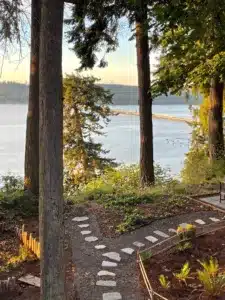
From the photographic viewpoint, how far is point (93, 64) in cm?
780

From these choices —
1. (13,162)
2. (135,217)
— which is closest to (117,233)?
(135,217)

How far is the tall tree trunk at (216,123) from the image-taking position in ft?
32.6

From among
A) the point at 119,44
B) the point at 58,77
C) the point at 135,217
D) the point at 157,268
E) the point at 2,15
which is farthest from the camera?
the point at 119,44

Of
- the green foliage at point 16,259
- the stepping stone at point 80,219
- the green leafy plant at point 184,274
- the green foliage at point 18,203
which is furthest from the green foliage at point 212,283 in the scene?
the green foliage at point 18,203

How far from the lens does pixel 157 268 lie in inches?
161

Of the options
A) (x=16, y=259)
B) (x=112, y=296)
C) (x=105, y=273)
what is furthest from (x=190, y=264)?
(x=16, y=259)

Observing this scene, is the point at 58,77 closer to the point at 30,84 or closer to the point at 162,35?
the point at 30,84

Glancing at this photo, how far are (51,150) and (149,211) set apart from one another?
3.46 m

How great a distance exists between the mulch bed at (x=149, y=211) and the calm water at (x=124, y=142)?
732cm

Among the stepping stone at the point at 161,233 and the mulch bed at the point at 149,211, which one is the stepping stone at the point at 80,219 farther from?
the stepping stone at the point at 161,233

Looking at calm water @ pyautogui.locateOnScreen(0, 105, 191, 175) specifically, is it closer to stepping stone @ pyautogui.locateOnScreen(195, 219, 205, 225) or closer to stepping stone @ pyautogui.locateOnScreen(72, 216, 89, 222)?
stepping stone @ pyautogui.locateOnScreen(72, 216, 89, 222)

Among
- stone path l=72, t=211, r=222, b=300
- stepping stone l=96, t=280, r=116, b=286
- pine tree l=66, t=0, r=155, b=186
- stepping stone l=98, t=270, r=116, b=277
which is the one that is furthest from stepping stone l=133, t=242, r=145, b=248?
pine tree l=66, t=0, r=155, b=186

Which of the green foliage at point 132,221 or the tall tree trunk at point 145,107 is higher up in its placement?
the tall tree trunk at point 145,107

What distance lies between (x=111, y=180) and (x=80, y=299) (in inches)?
296
